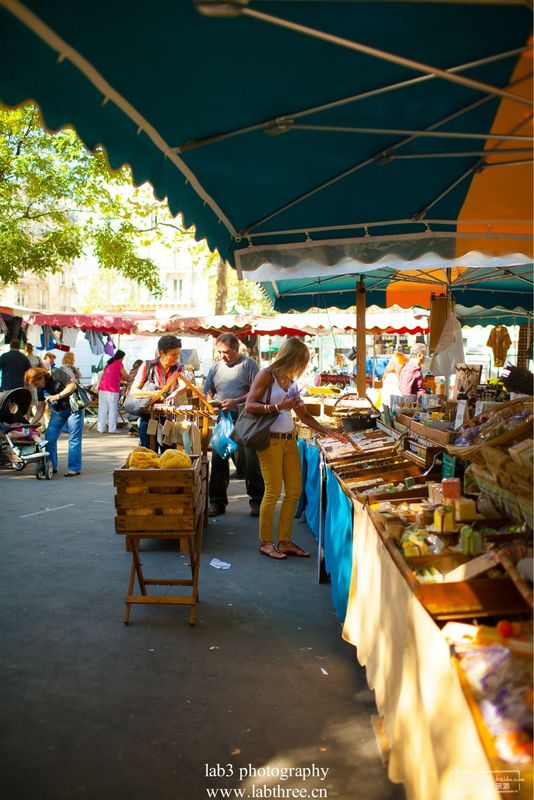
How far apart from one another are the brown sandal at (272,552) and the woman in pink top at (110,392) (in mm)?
11008

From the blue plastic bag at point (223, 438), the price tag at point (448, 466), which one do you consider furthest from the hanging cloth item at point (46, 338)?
the price tag at point (448, 466)

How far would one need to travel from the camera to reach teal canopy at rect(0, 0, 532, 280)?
9.02 feet

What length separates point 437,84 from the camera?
3.37m

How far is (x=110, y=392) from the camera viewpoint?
17.4m

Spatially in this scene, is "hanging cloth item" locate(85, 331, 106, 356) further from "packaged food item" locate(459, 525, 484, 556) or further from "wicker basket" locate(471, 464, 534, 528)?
"packaged food item" locate(459, 525, 484, 556)

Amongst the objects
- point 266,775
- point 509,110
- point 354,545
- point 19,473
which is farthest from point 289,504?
point 19,473

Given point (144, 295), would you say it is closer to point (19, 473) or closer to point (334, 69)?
point (19, 473)

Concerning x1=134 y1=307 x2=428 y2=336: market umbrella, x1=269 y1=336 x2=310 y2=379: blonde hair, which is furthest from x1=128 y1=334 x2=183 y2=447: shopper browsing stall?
x1=134 y1=307 x2=428 y2=336: market umbrella

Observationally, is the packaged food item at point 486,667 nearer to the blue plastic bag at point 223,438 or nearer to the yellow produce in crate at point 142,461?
the yellow produce in crate at point 142,461

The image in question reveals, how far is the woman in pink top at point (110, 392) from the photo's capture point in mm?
16906

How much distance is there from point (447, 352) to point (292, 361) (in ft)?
10.6

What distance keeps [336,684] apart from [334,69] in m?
3.31

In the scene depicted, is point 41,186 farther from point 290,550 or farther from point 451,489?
point 451,489

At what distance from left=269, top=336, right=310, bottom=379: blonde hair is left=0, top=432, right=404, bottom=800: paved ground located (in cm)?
177
